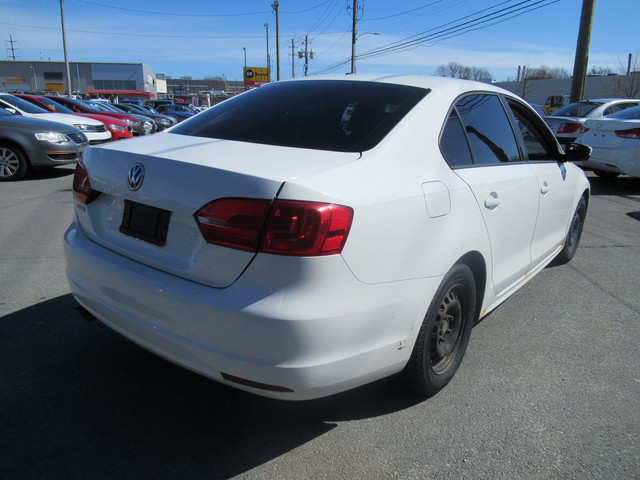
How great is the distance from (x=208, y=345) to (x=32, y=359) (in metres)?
1.61

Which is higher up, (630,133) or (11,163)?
(630,133)

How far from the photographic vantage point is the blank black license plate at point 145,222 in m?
2.24

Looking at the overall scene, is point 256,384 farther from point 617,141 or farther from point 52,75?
point 52,75

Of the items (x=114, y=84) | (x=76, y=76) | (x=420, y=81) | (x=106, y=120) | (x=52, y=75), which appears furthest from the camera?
(x=114, y=84)

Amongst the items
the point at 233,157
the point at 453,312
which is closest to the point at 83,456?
the point at 233,157

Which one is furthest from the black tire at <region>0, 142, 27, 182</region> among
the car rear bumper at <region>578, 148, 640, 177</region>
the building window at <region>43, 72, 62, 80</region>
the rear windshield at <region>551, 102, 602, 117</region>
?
the building window at <region>43, 72, 62, 80</region>

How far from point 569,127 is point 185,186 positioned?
11253mm

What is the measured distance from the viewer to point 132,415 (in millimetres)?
2564

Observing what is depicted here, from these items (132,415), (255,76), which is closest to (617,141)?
(132,415)

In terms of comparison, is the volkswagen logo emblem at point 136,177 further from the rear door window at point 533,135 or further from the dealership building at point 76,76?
the dealership building at point 76,76

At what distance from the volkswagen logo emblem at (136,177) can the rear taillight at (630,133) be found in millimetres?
8996

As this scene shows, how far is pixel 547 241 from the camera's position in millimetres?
4094

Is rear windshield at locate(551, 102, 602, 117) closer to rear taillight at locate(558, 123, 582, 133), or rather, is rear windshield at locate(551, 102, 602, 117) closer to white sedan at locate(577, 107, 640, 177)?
rear taillight at locate(558, 123, 582, 133)

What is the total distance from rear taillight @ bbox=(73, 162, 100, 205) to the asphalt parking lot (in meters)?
0.44
